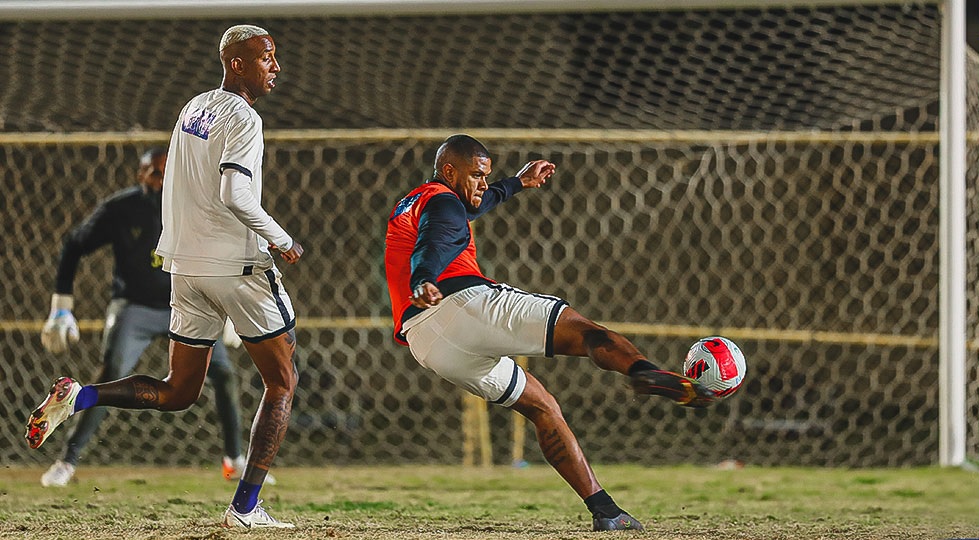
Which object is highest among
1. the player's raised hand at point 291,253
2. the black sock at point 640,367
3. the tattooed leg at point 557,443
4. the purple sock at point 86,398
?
the player's raised hand at point 291,253

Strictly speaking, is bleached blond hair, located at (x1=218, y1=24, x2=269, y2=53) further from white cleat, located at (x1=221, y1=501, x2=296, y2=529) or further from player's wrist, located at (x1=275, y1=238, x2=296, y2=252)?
white cleat, located at (x1=221, y1=501, x2=296, y2=529)

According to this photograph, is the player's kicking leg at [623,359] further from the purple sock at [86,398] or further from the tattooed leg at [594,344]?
the purple sock at [86,398]

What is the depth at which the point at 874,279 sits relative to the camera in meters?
10.5

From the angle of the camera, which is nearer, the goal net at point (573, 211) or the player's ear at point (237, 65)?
the player's ear at point (237, 65)

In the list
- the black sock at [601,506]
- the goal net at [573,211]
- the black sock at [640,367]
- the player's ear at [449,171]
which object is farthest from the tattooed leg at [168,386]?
the goal net at [573,211]

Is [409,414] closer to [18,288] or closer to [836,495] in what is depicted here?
[18,288]

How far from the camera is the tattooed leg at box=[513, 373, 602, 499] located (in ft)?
13.5

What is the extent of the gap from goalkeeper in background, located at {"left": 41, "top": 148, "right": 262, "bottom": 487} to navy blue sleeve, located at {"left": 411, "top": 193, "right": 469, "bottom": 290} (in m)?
2.47

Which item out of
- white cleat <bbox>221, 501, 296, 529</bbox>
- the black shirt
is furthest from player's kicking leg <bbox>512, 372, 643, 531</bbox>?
the black shirt

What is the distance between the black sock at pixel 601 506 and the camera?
4.09 m

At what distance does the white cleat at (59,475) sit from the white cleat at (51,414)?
6.87 ft

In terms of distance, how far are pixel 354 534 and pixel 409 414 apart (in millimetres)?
6184

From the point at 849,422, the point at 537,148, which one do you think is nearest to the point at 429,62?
the point at 537,148

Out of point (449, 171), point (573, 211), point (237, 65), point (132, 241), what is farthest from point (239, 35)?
point (573, 211)
